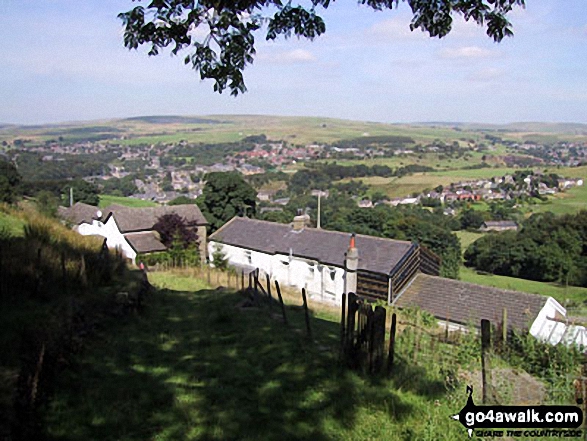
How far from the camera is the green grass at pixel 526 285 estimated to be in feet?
142

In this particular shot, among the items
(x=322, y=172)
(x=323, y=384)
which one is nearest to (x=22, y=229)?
(x=323, y=384)

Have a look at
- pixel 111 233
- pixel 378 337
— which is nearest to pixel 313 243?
pixel 111 233

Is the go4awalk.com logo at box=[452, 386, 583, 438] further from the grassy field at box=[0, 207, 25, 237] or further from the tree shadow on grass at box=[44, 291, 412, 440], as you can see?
the grassy field at box=[0, 207, 25, 237]

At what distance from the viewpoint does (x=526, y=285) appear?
49.7 metres

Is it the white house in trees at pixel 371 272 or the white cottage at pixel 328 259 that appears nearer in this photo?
the white house in trees at pixel 371 272

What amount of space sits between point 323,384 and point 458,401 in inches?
63.1

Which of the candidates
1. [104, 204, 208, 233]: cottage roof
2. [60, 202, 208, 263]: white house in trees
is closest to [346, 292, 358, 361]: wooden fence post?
[60, 202, 208, 263]: white house in trees

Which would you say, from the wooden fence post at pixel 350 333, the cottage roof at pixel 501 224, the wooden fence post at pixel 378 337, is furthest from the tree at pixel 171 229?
the cottage roof at pixel 501 224

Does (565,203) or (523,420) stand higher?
(523,420)

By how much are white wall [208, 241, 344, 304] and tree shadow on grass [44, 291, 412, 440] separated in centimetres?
1927

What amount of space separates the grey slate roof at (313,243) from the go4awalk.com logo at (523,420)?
21514 mm

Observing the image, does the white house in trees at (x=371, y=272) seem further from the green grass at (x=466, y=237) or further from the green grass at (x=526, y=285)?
the green grass at (x=466, y=237)

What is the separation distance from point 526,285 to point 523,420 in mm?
49439

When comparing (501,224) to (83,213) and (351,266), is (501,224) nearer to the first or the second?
(351,266)
